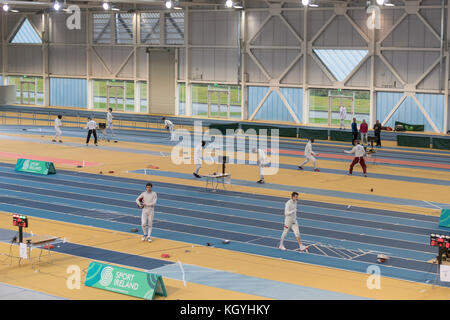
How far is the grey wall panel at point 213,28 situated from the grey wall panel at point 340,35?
21.4ft

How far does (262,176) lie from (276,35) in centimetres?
2103

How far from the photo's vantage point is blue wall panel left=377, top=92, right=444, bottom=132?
3984cm

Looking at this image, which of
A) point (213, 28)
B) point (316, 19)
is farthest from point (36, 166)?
point (213, 28)

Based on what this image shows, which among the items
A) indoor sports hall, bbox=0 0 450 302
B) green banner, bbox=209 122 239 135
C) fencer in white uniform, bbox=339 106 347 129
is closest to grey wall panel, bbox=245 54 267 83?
indoor sports hall, bbox=0 0 450 302

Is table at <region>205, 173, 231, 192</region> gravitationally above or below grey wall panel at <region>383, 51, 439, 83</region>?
below

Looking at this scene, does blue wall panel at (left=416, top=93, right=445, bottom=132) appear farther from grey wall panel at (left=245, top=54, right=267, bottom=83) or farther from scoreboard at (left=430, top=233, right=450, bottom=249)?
scoreboard at (left=430, top=233, right=450, bottom=249)

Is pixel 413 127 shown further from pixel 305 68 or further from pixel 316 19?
pixel 316 19

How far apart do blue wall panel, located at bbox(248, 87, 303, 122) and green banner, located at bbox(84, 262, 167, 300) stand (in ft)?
106

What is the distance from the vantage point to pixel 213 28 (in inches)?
1895

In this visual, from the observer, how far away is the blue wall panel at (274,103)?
4522 centimetres

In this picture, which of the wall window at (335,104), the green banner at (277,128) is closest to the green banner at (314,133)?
the green banner at (277,128)

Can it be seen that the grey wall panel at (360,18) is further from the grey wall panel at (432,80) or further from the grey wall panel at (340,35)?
the grey wall panel at (432,80)
